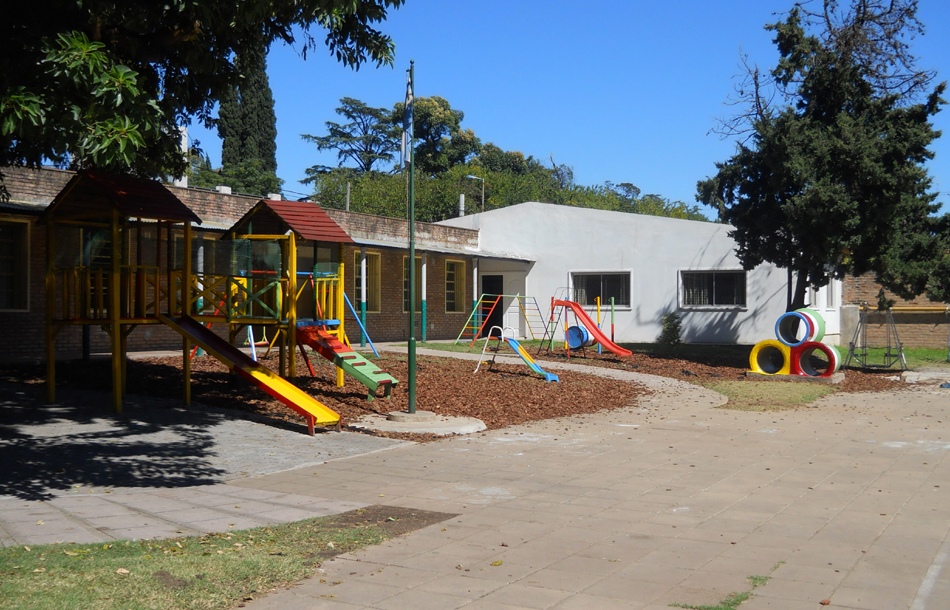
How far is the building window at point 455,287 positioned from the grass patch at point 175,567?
22187mm

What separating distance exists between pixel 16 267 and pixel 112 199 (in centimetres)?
685

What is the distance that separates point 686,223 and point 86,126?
23.5 metres

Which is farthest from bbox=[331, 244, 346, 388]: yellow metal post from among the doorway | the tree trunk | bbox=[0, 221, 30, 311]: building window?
the doorway

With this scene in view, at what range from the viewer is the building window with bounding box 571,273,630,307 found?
2866cm

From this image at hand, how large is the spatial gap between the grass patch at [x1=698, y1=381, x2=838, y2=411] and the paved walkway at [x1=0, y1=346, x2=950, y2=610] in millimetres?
2391

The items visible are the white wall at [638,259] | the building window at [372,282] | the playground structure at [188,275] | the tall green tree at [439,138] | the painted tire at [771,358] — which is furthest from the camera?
the tall green tree at [439,138]

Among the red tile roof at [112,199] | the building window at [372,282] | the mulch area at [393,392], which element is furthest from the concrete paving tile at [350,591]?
the building window at [372,282]

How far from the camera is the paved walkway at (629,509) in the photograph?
4.78 metres

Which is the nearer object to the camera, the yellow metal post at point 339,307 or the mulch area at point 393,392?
the mulch area at point 393,392

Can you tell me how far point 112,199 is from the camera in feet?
38.3

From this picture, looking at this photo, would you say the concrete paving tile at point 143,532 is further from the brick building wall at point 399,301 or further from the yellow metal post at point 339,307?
the brick building wall at point 399,301

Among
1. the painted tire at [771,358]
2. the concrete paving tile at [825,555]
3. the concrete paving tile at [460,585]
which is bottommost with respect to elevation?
the concrete paving tile at [825,555]

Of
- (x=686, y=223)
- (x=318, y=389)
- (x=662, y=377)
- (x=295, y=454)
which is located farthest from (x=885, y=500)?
(x=686, y=223)

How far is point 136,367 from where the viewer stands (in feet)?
50.9
